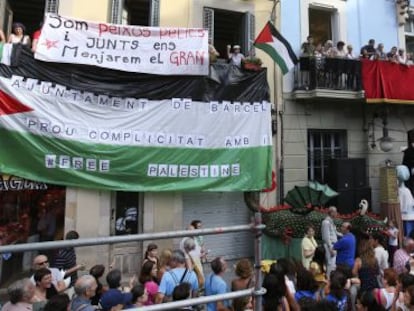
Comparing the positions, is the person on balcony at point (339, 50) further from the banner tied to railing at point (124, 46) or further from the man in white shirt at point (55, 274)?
the man in white shirt at point (55, 274)

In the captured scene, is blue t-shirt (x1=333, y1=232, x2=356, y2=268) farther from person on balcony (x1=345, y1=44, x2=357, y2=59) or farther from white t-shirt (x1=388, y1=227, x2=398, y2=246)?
person on balcony (x1=345, y1=44, x2=357, y2=59)

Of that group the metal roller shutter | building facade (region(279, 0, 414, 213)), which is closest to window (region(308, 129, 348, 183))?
building facade (region(279, 0, 414, 213))

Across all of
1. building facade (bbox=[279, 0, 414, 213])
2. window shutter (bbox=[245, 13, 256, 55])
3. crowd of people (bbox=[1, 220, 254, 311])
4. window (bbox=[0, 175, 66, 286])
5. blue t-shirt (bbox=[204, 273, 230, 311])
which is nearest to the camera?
crowd of people (bbox=[1, 220, 254, 311])

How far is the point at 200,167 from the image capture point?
9.98m

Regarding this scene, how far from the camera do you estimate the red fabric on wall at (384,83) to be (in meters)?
12.4

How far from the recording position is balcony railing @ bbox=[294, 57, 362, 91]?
39.3 ft

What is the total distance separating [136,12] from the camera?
11.6 metres

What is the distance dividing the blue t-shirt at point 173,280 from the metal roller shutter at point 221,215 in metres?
5.41

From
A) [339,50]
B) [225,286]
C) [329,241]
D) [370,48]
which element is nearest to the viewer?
[225,286]

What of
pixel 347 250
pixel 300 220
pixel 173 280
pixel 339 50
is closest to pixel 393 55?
pixel 339 50

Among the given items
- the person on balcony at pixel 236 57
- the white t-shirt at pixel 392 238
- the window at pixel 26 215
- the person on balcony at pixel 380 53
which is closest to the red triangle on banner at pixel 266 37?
the person on balcony at pixel 236 57

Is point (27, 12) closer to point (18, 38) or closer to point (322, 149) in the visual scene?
point (18, 38)

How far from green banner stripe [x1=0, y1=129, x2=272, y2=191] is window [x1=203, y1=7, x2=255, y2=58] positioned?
3494mm

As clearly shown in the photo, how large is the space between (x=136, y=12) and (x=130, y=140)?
172 inches
